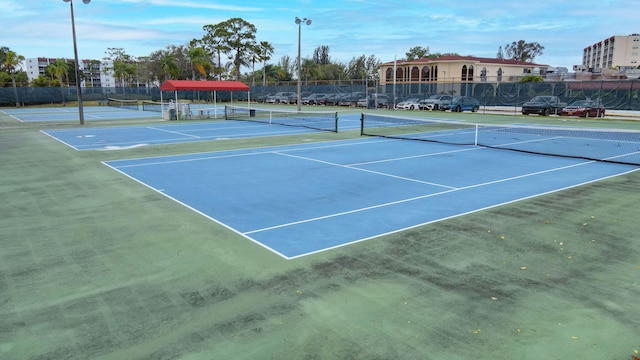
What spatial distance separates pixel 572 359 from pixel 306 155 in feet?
45.3

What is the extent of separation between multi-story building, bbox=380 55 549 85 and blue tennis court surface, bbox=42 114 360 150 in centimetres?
4333

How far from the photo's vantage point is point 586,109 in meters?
38.4

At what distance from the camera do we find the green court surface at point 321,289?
476 cm

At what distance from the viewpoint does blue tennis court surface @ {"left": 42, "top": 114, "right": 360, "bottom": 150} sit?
2212 centimetres

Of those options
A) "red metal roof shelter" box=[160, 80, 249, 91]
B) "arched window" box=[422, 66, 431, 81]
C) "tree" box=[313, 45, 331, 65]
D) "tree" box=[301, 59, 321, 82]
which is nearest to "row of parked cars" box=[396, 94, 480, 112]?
"red metal roof shelter" box=[160, 80, 249, 91]

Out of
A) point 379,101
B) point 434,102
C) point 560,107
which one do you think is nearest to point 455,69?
point 379,101

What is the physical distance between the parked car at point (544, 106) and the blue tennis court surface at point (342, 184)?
81.0ft

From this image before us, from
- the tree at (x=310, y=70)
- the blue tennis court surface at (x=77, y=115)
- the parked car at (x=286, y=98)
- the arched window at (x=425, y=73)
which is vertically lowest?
the blue tennis court surface at (x=77, y=115)

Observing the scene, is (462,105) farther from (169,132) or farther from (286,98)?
(169,132)

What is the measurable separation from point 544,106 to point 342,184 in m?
34.1

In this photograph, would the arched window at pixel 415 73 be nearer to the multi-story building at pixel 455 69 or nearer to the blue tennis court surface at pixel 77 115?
the multi-story building at pixel 455 69

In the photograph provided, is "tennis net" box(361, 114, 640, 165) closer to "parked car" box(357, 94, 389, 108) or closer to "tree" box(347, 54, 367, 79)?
"parked car" box(357, 94, 389, 108)

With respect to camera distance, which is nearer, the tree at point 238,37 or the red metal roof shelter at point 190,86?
the red metal roof shelter at point 190,86

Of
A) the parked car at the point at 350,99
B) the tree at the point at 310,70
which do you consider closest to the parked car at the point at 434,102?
the parked car at the point at 350,99
